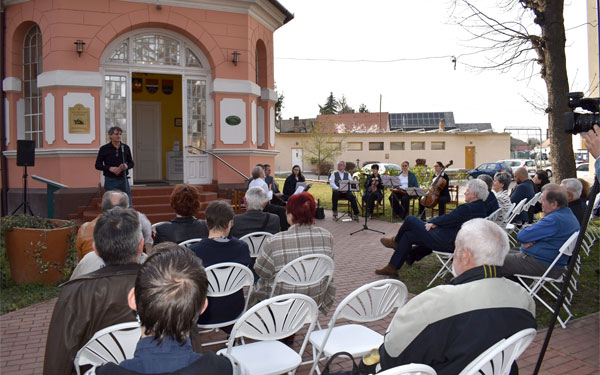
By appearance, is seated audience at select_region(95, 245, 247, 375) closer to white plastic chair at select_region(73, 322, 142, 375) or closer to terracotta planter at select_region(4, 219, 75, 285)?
white plastic chair at select_region(73, 322, 142, 375)

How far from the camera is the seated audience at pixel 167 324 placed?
1490mm

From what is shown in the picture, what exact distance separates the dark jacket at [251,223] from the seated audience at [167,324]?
3.16 m

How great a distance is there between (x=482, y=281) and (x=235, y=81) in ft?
32.4

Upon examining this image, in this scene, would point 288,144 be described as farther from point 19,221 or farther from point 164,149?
point 19,221

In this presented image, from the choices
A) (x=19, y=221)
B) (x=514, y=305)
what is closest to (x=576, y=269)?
(x=514, y=305)

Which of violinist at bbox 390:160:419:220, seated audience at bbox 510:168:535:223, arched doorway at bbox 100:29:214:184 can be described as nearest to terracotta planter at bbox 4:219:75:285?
arched doorway at bbox 100:29:214:184

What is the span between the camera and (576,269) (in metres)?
5.93

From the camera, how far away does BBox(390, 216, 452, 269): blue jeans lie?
223 inches

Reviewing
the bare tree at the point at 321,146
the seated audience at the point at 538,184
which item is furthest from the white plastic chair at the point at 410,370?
the bare tree at the point at 321,146

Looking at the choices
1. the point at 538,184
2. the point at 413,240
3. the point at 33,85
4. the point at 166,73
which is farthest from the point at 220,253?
the point at 33,85

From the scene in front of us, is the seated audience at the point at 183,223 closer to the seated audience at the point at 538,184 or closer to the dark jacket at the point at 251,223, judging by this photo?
the dark jacket at the point at 251,223

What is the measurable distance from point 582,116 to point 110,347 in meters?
3.13

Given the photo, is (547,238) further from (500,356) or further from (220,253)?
(220,253)

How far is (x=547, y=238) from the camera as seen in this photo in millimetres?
4562
